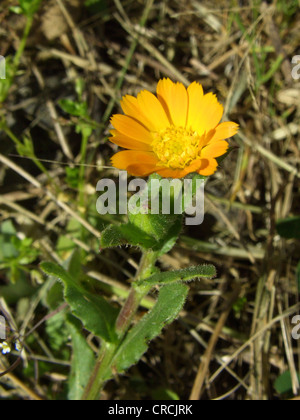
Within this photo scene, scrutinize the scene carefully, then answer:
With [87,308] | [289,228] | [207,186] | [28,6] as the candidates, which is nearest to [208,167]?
[87,308]

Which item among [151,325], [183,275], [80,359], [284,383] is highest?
[183,275]

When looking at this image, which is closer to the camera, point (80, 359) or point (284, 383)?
point (80, 359)

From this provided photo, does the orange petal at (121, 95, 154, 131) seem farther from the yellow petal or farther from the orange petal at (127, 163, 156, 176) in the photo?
the orange petal at (127, 163, 156, 176)

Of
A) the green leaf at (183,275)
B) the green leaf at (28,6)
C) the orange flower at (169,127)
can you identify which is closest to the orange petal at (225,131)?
the orange flower at (169,127)

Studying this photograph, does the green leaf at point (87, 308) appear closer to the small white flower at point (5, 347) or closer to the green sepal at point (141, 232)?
the green sepal at point (141, 232)

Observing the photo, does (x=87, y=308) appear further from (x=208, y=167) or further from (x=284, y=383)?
(x=284, y=383)
